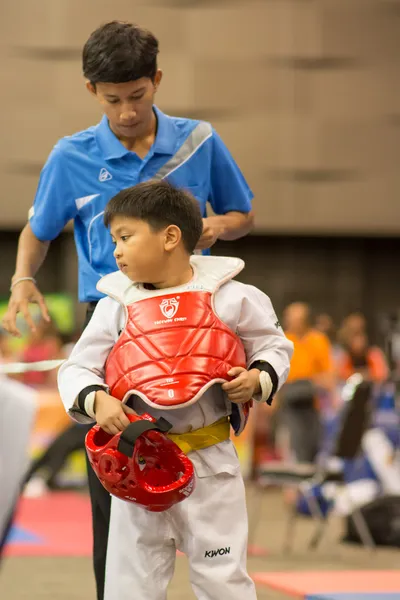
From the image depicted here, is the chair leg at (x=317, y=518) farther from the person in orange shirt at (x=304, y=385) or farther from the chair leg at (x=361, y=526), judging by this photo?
the person in orange shirt at (x=304, y=385)

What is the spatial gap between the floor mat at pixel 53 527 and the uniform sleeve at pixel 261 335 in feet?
13.2

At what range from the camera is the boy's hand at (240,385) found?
243 cm

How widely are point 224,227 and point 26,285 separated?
599 mm

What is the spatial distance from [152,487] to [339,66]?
1337 cm

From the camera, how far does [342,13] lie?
14.7 m

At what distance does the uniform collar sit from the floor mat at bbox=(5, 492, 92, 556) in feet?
12.6

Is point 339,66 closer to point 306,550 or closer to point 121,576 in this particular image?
point 306,550

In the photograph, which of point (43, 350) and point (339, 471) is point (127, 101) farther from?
point (43, 350)

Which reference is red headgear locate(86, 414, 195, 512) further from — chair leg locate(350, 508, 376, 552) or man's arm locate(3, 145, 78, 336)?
chair leg locate(350, 508, 376, 552)

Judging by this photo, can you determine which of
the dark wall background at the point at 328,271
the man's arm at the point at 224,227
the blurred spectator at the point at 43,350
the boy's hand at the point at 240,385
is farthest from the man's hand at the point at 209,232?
the dark wall background at the point at 328,271

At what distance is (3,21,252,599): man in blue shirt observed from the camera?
2.79 m

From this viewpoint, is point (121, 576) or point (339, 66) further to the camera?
point (339, 66)

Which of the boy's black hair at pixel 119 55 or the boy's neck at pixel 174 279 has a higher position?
the boy's black hair at pixel 119 55

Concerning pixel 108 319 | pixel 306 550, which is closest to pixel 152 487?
pixel 108 319
